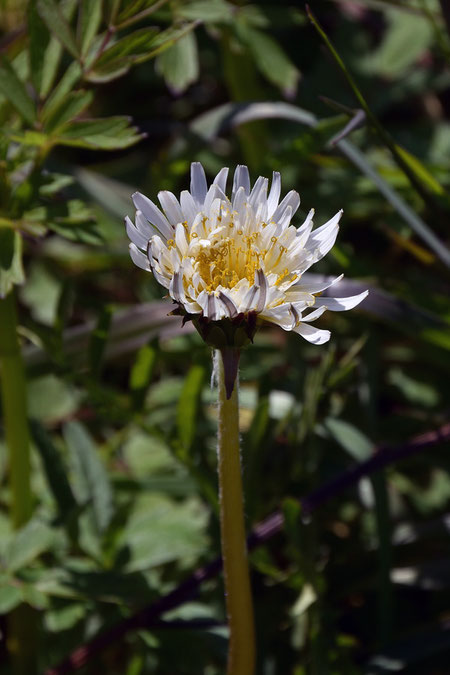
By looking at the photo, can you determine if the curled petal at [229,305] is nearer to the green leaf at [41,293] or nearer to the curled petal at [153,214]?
the curled petal at [153,214]

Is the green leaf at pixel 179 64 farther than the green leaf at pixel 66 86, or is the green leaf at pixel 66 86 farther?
the green leaf at pixel 179 64

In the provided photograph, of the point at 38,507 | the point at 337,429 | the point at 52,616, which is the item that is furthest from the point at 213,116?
the point at 52,616

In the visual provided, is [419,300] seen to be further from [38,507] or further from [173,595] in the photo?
[38,507]

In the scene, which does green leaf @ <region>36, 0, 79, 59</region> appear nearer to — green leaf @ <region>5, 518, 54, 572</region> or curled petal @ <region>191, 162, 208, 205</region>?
curled petal @ <region>191, 162, 208, 205</region>

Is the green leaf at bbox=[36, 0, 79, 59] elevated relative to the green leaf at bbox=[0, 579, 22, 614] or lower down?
elevated

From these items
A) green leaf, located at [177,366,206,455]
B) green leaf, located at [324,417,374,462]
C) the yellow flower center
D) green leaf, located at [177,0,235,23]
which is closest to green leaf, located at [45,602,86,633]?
green leaf, located at [177,366,206,455]

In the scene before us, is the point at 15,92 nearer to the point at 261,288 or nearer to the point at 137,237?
the point at 137,237

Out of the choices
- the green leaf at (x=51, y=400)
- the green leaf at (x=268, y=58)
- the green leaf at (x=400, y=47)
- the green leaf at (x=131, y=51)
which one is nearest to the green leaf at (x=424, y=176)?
the green leaf at (x=268, y=58)
